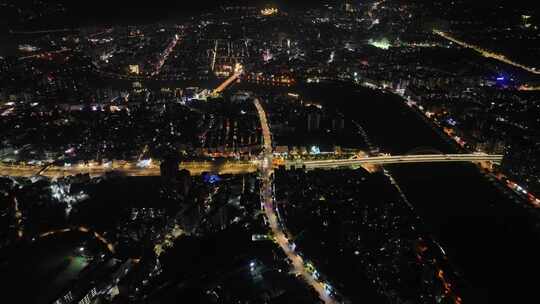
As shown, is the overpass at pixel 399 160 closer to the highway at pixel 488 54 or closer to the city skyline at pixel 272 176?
the city skyline at pixel 272 176

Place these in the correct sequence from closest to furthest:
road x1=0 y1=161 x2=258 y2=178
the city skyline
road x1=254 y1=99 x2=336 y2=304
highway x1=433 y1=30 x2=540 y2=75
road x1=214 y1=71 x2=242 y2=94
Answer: road x1=254 y1=99 x2=336 y2=304 → the city skyline → road x1=0 y1=161 x2=258 y2=178 → road x1=214 y1=71 x2=242 y2=94 → highway x1=433 y1=30 x2=540 y2=75

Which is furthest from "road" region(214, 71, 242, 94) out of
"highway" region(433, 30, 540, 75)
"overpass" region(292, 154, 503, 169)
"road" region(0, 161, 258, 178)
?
"highway" region(433, 30, 540, 75)

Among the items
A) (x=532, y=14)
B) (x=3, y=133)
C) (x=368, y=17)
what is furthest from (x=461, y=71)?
(x=3, y=133)

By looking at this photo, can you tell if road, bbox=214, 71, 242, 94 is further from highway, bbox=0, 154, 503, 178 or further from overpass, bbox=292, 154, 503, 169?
overpass, bbox=292, 154, 503, 169

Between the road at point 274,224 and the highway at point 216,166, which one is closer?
the road at point 274,224

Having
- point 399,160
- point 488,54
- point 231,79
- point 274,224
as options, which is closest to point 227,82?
point 231,79

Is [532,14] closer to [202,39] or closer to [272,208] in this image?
[202,39]

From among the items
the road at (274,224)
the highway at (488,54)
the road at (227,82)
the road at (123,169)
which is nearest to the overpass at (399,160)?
the road at (274,224)
